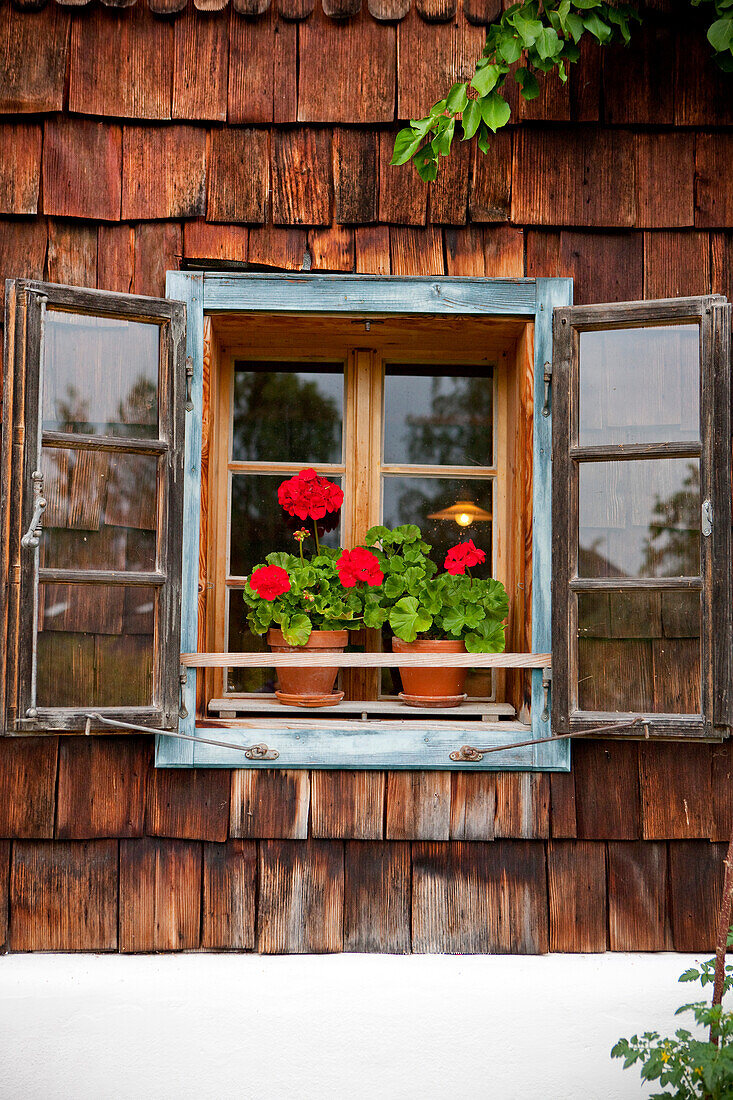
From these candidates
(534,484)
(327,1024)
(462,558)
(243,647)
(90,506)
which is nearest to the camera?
(327,1024)

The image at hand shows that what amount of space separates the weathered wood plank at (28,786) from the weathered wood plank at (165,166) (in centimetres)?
139

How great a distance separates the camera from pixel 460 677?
2.43 metres

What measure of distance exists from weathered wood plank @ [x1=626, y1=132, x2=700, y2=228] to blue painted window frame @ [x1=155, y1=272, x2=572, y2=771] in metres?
0.31

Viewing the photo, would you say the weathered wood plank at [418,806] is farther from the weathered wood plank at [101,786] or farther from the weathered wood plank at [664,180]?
the weathered wood plank at [664,180]

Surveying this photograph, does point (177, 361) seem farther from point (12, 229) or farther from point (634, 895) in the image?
point (634, 895)

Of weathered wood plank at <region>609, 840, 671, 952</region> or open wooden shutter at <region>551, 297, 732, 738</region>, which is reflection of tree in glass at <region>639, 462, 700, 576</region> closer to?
open wooden shutter at <region>551, 297, 732, 738</region>

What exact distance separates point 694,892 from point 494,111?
6.65 feet

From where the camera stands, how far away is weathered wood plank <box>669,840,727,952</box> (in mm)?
2309

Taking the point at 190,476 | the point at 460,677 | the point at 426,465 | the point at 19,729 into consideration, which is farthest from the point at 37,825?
the point at 426,465

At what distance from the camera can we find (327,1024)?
212 centimetres

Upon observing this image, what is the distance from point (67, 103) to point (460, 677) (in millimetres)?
1826

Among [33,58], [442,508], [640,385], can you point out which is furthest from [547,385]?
[33,58]

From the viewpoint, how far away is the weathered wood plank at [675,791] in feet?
7.61

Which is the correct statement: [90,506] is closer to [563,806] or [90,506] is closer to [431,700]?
[431,700]
